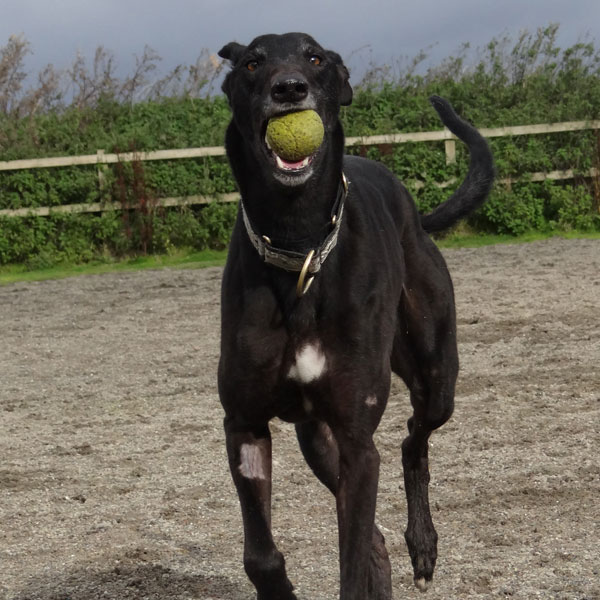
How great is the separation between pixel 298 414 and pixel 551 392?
3696mm

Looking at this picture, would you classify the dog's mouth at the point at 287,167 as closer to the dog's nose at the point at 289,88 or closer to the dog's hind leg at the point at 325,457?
the dog's nose at the point at 289,88

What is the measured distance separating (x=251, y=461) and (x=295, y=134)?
1.01m

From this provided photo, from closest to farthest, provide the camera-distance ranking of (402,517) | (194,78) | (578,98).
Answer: (402,517) < (578,98) < (194,78)

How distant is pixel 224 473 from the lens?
17.4 feet

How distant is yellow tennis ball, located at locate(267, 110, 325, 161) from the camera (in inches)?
111

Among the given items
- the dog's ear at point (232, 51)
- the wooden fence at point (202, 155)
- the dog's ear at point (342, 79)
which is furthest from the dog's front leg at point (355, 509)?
the wooden fence at point (202, 155)

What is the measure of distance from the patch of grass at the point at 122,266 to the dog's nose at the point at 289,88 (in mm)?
11680

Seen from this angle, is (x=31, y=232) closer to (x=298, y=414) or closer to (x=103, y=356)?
(x=103, y=356)

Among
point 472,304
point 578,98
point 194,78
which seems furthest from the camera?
point 194,78

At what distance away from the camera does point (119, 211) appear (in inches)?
626

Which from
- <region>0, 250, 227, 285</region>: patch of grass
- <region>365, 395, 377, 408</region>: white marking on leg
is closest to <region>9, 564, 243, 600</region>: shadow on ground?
Answer: <region>365, 395, 377, 408</region>: white marking on leg

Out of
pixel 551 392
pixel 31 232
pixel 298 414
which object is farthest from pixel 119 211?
pixel 298 414

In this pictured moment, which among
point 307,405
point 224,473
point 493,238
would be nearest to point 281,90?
point 307,405

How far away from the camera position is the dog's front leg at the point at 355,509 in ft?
9.68
